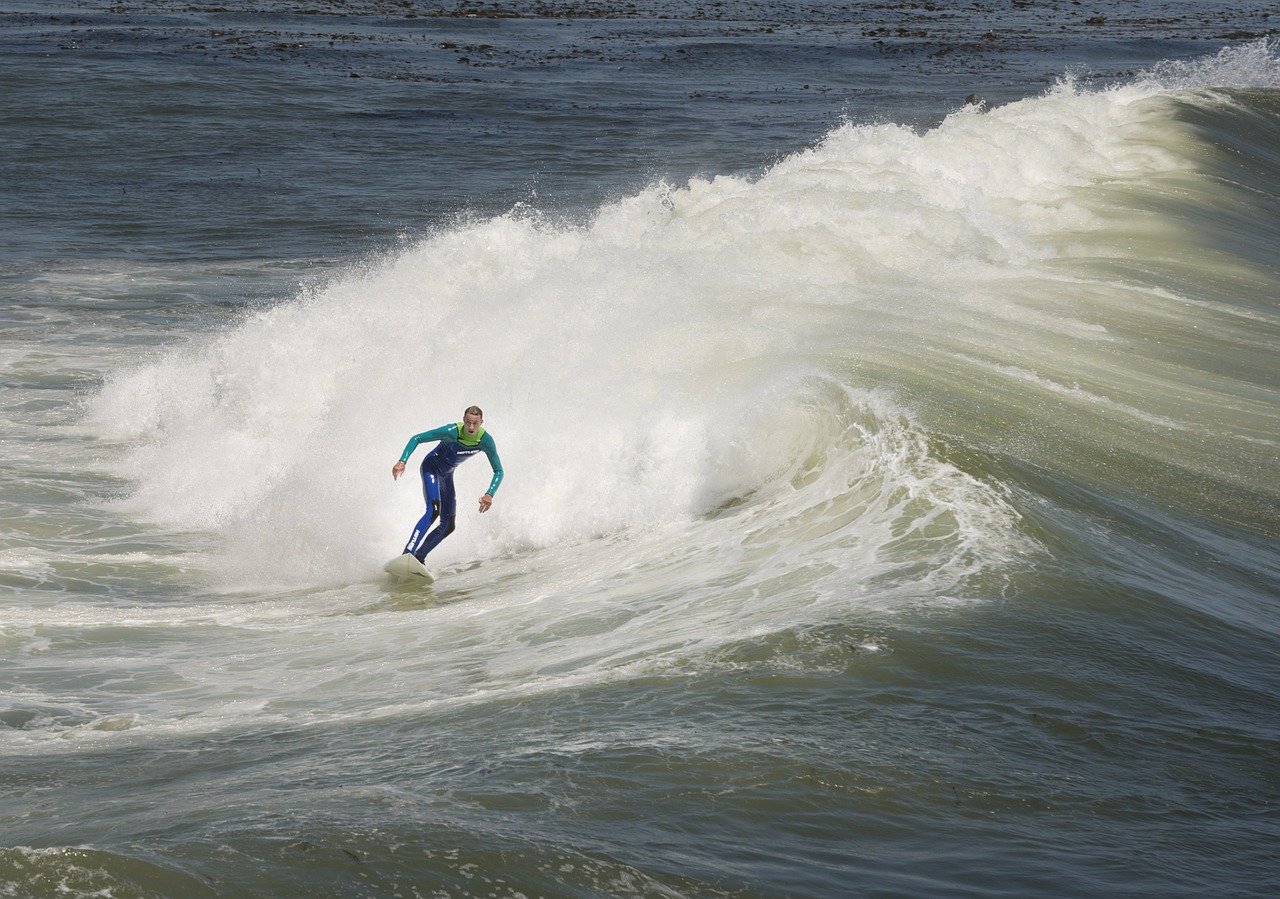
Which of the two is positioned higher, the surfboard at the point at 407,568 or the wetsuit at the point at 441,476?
the wetsuit at the point at 441,476

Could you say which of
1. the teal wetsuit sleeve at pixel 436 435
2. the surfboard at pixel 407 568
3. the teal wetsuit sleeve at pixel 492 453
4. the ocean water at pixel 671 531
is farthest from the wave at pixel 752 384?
the teal wetsuit sleeve at pixel 436 435

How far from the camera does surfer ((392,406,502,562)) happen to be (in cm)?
1029

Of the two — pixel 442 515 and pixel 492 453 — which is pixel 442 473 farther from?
pixel 492 453

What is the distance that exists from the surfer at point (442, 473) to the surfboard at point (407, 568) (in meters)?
0.14

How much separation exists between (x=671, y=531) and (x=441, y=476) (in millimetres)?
1789

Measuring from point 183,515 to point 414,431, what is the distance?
2.12 m

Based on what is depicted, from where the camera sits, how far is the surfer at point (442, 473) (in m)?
10.3

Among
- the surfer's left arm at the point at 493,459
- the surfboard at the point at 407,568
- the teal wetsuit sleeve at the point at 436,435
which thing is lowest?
the surfboard at the point at 407,568

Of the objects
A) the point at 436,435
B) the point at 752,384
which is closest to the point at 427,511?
the point at 436,435

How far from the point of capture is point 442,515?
34.2 feet

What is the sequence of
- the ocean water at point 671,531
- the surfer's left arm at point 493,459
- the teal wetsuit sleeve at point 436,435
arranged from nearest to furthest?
the ocean water at point 671,531, the surfer's left arm at point 493,459, the teal wetsuit sleeve at point 436,435

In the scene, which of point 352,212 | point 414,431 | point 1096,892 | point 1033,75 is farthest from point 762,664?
point 1033,75

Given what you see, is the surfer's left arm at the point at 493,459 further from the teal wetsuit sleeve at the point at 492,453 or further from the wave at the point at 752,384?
the wave at the point at 752,384

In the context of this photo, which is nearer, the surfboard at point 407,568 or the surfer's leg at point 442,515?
the surfboard at point 407,568
